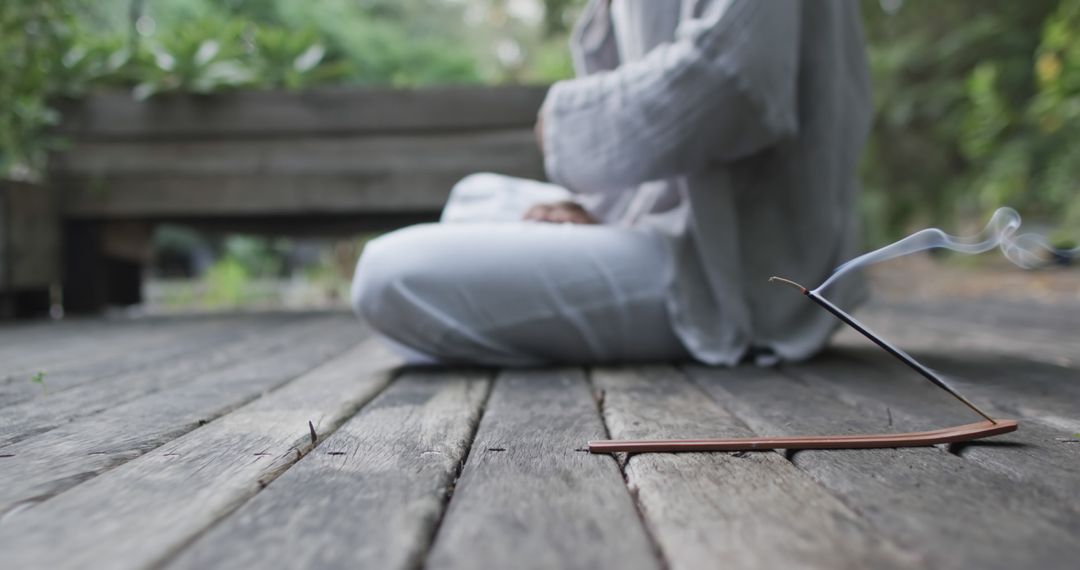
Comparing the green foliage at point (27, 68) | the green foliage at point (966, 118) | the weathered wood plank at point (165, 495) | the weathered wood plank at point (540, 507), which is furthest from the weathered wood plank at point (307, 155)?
the green foliage at point (966, 118)

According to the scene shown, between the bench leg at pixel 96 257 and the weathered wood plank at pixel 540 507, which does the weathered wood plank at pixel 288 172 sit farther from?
the weathered wood plank at pixel 540 507

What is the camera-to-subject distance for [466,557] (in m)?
0.48

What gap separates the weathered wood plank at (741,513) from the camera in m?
0.48

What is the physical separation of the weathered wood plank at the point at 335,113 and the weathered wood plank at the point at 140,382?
111cm

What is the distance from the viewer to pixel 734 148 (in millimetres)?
1348

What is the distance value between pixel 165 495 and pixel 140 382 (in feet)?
2.57

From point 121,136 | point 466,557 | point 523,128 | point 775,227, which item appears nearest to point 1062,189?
point 523,128

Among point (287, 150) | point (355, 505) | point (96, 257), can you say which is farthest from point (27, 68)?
point (355, 505)

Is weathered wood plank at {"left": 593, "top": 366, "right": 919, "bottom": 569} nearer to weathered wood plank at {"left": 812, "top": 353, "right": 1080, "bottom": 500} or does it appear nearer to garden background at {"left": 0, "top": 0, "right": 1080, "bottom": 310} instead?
weathered wood plank at {"left": 812, "top": 353, "right": 1080, "bottom": 500}

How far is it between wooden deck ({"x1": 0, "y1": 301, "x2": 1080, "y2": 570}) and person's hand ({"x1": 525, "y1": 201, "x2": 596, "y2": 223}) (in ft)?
1.29

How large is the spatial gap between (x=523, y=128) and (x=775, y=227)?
71.6 inches

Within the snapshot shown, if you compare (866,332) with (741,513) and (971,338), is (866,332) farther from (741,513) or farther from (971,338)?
(971,338)

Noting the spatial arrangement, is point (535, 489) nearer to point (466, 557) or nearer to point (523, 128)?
point (466, 557)

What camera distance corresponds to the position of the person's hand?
63.7 inches
